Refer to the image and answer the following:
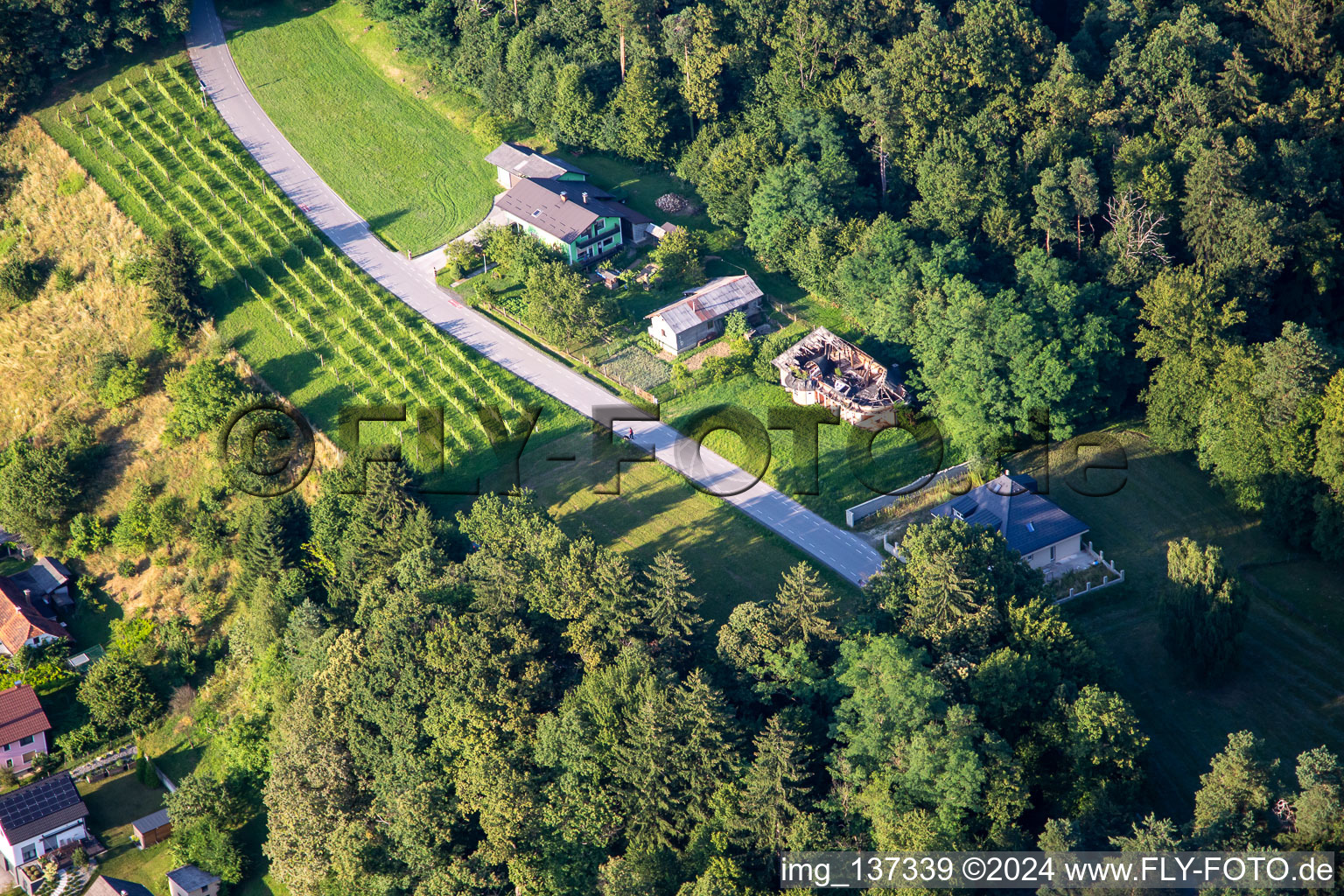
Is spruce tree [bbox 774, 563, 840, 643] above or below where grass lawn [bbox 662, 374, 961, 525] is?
above

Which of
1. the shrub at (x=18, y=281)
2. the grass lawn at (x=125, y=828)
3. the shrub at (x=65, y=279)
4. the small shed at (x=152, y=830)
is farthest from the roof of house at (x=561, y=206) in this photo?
the small shed at (x=152, y=830)

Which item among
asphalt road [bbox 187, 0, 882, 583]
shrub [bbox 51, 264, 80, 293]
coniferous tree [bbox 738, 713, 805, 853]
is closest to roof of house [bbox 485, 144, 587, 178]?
asphalt road [bbox 187, 0, 882, 583]

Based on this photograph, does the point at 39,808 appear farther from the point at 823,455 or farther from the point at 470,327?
the point at 823,455

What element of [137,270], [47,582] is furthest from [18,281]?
[47,582]

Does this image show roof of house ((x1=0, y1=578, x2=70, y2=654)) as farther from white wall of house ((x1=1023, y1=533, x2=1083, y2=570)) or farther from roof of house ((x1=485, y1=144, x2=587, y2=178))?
white wall of house ((x1=1023, y1=533, x2=1083, y2=570))

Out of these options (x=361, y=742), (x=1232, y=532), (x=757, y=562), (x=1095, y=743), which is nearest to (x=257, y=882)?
(x=361, y=742)

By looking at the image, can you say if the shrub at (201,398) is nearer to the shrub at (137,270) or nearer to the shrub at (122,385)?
the shrub at (122,385)
